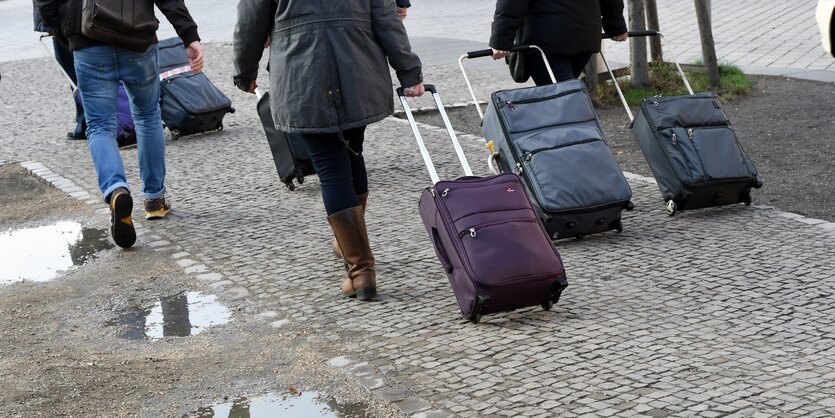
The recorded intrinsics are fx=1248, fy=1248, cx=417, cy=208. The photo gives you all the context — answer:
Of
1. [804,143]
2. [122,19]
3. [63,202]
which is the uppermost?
[122,19]

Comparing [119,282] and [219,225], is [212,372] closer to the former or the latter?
[119,282]

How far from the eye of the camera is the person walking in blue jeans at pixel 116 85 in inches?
283

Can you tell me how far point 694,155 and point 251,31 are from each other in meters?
2.67

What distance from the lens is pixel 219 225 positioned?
7664 mm

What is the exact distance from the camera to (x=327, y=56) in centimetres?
568

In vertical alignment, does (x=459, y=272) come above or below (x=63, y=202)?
above

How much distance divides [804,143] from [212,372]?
214 inches

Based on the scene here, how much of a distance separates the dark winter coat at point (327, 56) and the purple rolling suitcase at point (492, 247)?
1.89 ft

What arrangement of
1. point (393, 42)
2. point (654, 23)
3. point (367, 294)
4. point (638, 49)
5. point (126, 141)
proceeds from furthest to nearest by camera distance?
point (654, 23), point (638, 49), point (126, 141), point (367, 294), point (393, 42)

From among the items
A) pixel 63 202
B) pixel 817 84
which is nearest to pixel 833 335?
pixel 63 202

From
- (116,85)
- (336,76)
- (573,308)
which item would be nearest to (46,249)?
(116,85)

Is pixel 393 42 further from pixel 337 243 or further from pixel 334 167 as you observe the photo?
pixel 337 243

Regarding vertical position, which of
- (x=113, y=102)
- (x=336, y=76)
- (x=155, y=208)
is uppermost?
(x=336, y=76)

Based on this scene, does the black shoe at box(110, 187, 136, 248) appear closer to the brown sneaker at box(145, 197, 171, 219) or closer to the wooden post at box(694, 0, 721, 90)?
the brown sneaker at box(145, 197, 171, 219)
